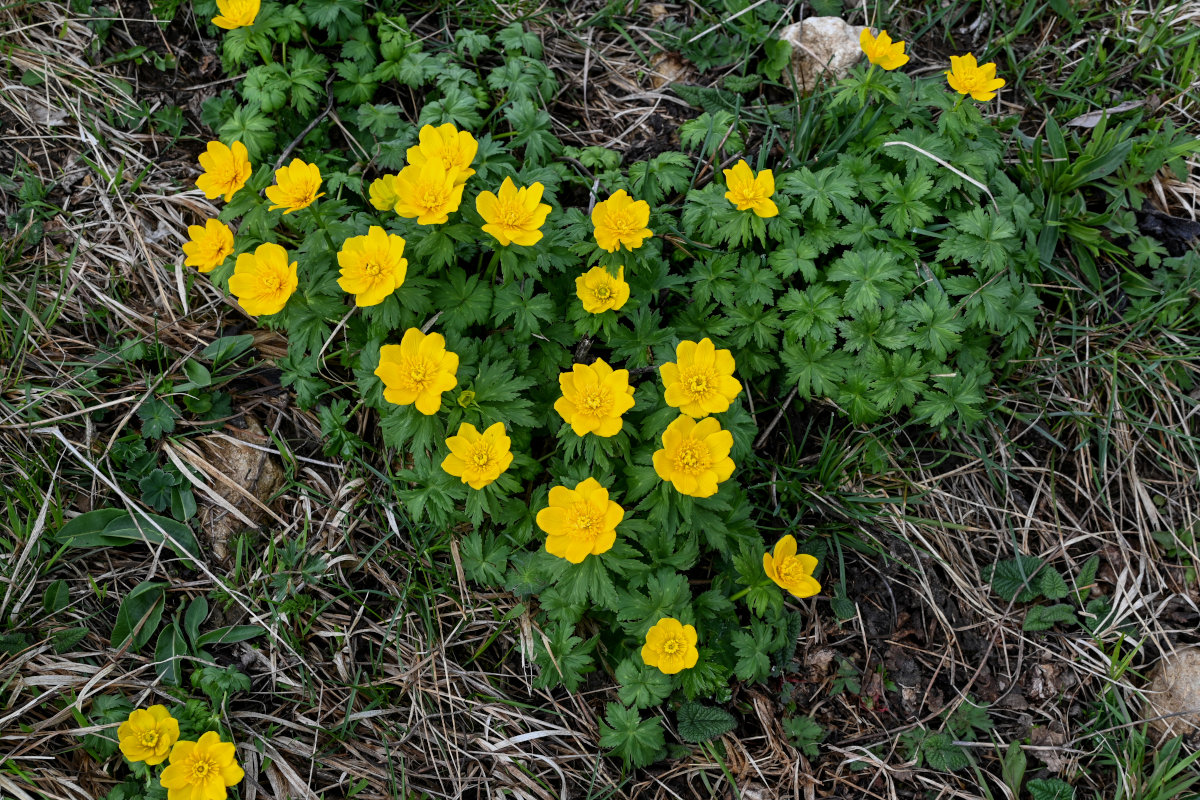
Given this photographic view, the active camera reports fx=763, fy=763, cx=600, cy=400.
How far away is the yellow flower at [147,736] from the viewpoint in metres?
2.71

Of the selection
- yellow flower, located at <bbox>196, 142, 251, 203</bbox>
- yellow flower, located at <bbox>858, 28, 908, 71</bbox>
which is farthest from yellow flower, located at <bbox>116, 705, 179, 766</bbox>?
yellow flower, located at <bbox>858, 28, 908, 71</bbox>

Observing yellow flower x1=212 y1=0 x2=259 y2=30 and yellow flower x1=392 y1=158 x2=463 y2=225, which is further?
yellow flower x1=212 y1=0 x2=259 y2=30

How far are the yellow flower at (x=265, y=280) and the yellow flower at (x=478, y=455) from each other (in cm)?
84

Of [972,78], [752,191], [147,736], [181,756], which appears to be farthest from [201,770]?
[972,78]

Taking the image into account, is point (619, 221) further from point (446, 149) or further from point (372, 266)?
point (372, 266)

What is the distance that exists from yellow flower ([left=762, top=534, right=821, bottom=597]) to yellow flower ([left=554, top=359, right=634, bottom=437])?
816 millimetres

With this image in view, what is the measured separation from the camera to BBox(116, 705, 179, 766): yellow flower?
2709 millimetres

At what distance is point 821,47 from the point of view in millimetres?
3893

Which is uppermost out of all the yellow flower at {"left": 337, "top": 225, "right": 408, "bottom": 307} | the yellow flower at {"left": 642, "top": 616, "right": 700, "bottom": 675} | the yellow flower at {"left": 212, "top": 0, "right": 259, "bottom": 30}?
the yellow flower at {"left": 212, "top": 0, "right": 259, "bottom": 30}

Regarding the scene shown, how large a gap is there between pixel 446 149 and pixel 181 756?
2.40 metres

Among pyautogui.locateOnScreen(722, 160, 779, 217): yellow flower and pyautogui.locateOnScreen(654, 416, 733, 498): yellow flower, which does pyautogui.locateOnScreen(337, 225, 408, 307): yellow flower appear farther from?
pyautogui.locateOnScreen(722, 160, 779, 217): yellow flower

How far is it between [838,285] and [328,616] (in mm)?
2558

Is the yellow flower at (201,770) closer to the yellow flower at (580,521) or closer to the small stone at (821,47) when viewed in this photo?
the yellow flower at (580,521)

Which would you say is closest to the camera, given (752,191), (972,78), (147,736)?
(147,736)
